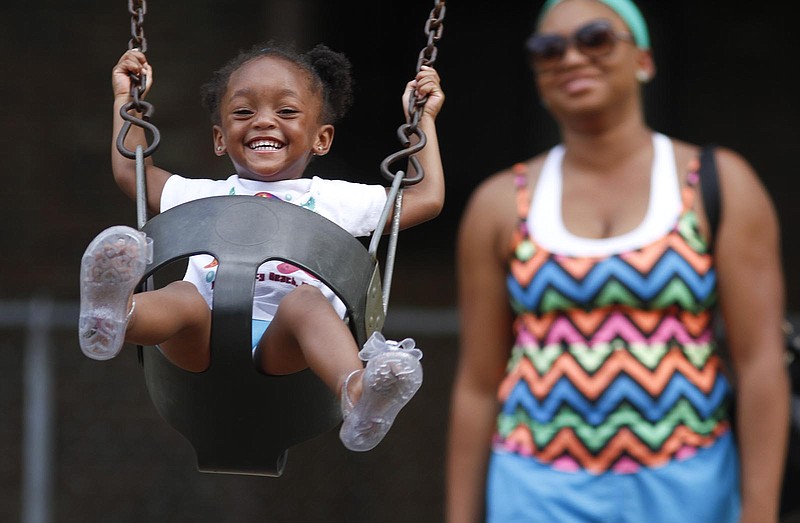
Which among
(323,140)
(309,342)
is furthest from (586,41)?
(323,140)

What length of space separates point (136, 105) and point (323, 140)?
0.50 meters

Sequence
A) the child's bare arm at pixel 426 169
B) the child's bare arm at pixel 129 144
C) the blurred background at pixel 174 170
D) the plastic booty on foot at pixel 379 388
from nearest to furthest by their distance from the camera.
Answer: the plastic booty on foot at pixel 379 388 < the child's bare arm at pixel 426 169 < the child's bare arm at pixel 129 144 < the blurred background at pixel 174 170

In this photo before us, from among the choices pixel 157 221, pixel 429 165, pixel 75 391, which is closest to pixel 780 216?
pixel 75 391

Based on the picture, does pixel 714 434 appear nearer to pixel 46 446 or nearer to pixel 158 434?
pixel 46 446

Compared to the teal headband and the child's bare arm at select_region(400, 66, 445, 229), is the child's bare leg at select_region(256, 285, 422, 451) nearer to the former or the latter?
the child's bare arm at select_region(400, 66, 445, 229)

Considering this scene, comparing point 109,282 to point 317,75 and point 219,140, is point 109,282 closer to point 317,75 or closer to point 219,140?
point 219,140

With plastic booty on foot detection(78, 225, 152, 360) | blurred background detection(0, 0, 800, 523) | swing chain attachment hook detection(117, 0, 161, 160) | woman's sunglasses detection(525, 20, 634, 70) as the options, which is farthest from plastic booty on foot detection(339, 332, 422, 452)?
blurred background detection(0, 0, 800, 523)

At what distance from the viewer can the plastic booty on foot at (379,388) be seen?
3225 millimetres

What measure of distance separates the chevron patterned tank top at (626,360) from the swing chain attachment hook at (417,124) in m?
0.81

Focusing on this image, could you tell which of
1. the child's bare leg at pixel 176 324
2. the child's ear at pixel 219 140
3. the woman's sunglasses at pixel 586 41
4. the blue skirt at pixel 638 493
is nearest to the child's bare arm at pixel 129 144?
the child's ear at pixel 219 140

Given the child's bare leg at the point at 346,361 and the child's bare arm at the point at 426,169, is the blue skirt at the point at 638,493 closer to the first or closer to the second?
the child's bare leg at the point at 346,361

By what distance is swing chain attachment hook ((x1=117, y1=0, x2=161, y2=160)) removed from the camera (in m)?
3.70

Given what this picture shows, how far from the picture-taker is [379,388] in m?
3.23

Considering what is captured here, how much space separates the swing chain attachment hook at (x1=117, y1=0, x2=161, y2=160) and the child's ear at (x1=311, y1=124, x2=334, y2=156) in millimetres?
418
